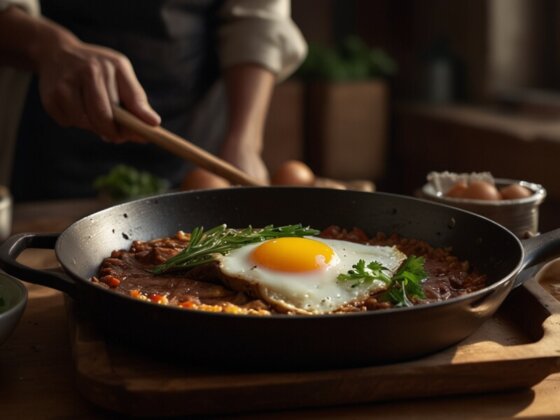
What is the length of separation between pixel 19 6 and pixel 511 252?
1.72 metres

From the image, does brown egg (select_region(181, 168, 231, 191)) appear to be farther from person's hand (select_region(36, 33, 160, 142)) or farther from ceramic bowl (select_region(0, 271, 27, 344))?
ceramic bowl (select_region(0, 271, 27, 344))

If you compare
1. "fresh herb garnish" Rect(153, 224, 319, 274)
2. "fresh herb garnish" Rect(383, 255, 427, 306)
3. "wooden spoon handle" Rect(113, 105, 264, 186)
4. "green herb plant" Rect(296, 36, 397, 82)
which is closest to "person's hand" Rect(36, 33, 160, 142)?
"wooden spoon handle" Rect(113, 105, 264, 186)

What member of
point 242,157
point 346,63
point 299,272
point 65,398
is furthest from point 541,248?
point 346,63

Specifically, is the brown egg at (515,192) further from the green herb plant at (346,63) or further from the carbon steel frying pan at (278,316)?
the green herb plant at (346,63)

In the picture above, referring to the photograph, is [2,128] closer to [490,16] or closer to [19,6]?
[19,6]

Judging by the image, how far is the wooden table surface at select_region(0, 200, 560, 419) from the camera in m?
1.09

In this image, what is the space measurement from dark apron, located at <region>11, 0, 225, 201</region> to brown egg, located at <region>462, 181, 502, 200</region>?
1387mm

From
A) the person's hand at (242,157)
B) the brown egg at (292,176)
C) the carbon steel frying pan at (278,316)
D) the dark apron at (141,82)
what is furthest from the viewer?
the dark apron at (141,82)

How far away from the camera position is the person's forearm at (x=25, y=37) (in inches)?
85.4

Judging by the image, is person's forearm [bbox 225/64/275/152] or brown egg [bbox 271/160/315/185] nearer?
brown egg [bbox 271/160/315/185]

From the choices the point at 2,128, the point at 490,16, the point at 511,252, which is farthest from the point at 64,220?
the point at 490,16

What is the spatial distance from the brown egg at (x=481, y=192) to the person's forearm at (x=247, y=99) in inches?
39.0

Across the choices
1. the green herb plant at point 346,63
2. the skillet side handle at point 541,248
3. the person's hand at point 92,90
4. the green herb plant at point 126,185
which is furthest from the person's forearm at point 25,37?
the green herb plant at point 346,63

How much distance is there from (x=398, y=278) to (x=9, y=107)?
1864mm
